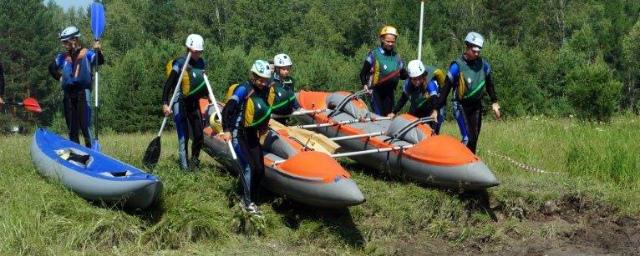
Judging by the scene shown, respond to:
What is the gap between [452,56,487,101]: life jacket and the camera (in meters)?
9.12

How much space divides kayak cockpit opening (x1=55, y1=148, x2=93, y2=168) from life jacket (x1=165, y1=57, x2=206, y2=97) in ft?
4.28

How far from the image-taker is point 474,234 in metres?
8.77

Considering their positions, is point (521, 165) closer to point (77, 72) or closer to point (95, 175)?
point (95, 175)

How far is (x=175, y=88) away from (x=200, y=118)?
1.71 ft

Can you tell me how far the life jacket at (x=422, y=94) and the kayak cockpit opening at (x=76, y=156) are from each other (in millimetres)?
4350

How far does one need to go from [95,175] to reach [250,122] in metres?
1.62

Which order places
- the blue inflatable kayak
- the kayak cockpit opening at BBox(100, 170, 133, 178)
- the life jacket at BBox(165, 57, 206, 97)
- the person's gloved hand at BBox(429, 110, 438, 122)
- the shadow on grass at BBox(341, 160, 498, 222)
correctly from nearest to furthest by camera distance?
the blue inflatable kayak
the kayak cockpit opening at BBox(100, 170, 133, 178)
the life jacket at BBox(165, 57, 206, 97)
the shadow on grass at BBox(341, 160, 498, 222)
the person's gloved hand at BBox(429, 110, 438, 122)

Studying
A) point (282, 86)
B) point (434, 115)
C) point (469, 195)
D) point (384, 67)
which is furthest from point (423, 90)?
point (282, 86)

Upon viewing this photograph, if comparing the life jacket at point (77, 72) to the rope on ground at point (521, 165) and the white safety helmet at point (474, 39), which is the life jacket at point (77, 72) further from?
the rope on ground at point (521, 165)

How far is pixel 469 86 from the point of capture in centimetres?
912

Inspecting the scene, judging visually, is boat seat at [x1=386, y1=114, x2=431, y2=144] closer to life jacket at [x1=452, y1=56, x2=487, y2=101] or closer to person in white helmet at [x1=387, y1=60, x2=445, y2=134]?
person in white helmet at [x1=387, y1=60, x2=445, y2=134]

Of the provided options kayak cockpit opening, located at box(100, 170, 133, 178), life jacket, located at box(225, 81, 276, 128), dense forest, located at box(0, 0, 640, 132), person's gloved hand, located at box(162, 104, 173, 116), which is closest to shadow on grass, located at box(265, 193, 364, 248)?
life jacket, located at box(225, 81, 276, 128)

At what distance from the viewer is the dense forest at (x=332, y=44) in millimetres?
32469

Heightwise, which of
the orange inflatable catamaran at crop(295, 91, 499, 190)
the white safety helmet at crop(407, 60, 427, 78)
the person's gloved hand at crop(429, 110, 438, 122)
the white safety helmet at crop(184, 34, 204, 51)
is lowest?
the orange inflatable catamaran at crop(295, 91, 499, 190)
